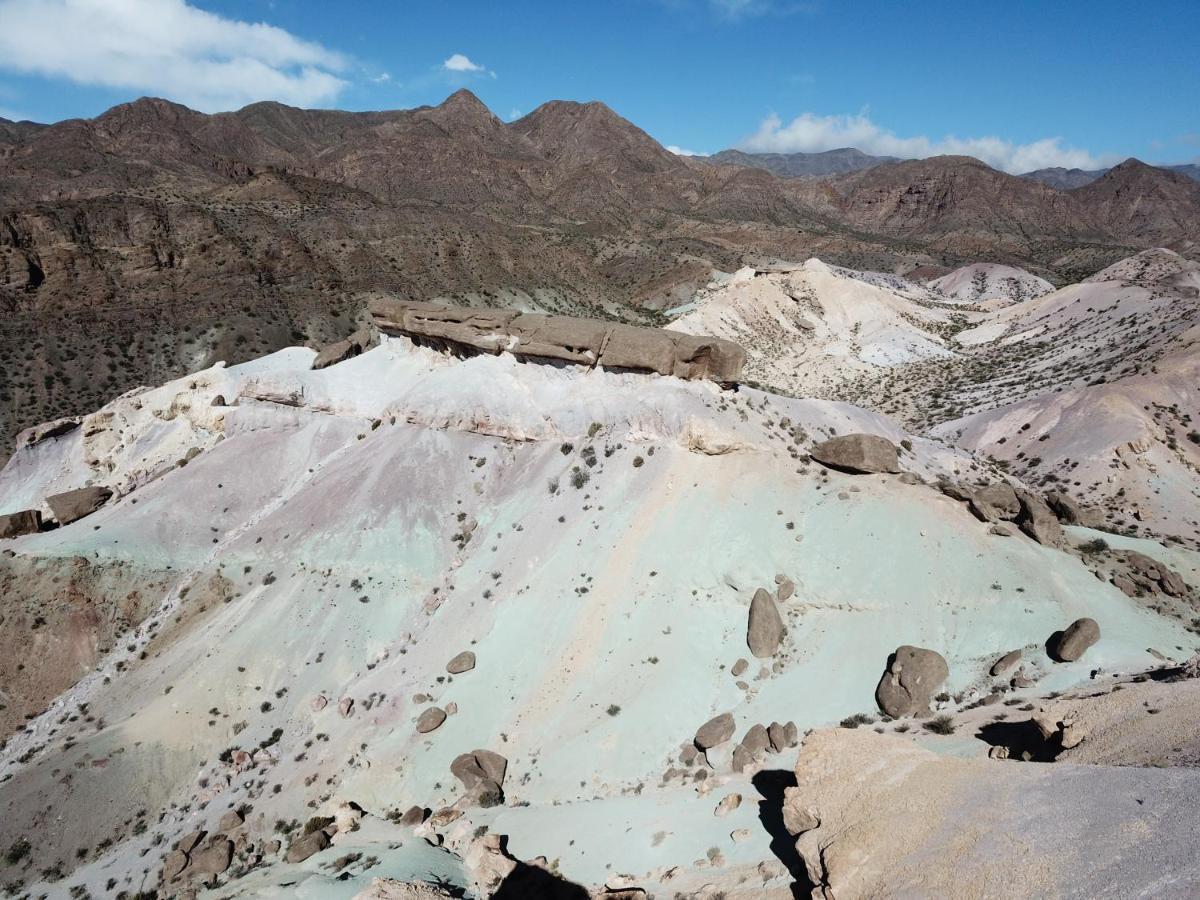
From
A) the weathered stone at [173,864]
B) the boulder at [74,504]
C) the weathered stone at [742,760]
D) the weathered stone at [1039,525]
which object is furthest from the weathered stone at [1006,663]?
the boulder at [74,504]

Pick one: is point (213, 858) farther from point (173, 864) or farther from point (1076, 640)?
point (1076, 640)

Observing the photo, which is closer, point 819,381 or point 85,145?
point 819,381

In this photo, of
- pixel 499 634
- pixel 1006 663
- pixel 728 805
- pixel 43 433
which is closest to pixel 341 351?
pixel 43 433

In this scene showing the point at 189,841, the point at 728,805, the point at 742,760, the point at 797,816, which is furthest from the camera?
the point at 189,841

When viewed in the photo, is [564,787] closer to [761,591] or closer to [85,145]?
[761,591]

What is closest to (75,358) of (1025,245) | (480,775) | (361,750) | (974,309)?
(361,750)
